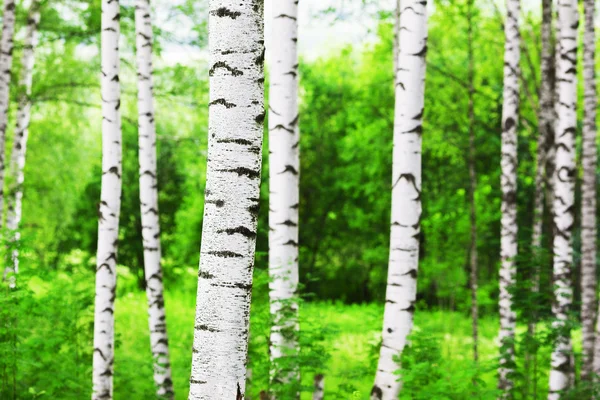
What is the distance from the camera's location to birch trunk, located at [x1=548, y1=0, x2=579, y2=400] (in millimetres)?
7172

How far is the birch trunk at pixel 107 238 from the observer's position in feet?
20.7

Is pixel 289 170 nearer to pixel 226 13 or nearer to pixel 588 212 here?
pixel 226 13

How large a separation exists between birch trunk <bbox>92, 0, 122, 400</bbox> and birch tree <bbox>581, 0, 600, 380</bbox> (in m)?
5.18

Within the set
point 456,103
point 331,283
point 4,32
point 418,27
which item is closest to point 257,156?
point 418,27

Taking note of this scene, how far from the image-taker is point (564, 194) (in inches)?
285

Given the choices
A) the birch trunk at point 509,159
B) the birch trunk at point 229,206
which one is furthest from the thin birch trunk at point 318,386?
the birch trunk at point 229,206

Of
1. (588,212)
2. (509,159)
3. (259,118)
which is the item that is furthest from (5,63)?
(588,212)

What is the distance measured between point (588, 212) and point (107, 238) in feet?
17.9

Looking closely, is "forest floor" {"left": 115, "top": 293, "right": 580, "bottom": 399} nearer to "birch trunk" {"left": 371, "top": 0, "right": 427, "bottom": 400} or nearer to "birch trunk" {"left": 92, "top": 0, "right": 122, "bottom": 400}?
"birch trunk" {"left": 371, "top": 0, "right": 427, "bottom": 400}

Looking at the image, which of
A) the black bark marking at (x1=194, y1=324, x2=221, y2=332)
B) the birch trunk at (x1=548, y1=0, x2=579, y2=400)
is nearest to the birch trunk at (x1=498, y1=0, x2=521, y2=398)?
the birch trunk at (x1=548, y1=0, x2=579, y2=400)

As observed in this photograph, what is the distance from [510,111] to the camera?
29.2 ft

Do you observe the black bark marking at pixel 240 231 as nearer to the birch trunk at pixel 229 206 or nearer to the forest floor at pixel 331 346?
the birch trunk at pixel 229 206

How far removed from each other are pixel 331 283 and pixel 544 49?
16.8 m

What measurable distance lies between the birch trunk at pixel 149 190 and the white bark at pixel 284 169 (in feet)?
7.46
